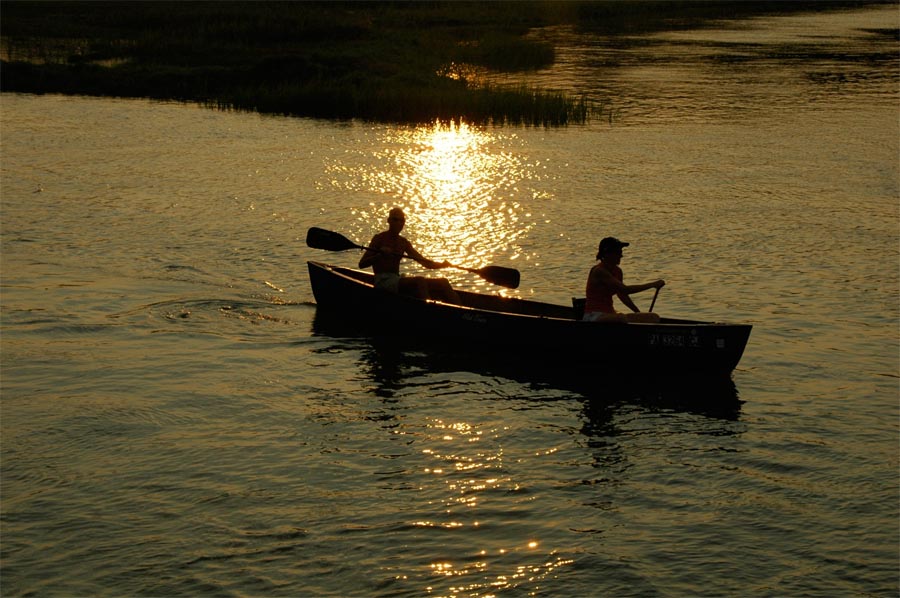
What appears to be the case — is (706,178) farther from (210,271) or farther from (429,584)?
(429,584)

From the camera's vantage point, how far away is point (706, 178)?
92.4 feet

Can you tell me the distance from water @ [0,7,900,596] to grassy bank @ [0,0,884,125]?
318 inches

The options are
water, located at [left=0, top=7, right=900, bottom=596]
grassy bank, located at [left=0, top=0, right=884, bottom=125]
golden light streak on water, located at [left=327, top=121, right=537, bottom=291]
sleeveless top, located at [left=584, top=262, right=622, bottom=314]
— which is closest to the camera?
water, located at [left=0, top=7, right=900, bottom=596]

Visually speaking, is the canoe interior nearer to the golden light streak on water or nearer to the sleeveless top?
the sleeveless top

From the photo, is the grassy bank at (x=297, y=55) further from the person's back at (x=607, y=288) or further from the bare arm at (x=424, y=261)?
the person's back at (x=607, y=288)

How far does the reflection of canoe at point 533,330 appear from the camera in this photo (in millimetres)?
13836

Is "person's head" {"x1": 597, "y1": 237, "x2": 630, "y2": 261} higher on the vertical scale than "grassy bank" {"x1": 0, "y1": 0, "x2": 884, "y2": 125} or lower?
lower

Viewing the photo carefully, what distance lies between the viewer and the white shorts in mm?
16516

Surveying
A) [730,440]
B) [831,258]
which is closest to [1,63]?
[831,258]

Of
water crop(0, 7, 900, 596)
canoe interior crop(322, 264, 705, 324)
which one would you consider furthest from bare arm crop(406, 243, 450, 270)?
water crop(0, 7, 900, 596)

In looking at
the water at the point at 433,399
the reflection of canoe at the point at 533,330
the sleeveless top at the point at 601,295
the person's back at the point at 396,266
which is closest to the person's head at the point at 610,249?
the sleeveless top at the point at 601,295

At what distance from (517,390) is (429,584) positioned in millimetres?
5184

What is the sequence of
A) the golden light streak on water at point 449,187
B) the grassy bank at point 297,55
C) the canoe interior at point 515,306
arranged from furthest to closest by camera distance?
the grassy bank at point 297,55
the golden light streak on water at point 449,187
the canoe interior at point 515,306

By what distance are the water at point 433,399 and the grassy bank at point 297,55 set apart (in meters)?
8.06
